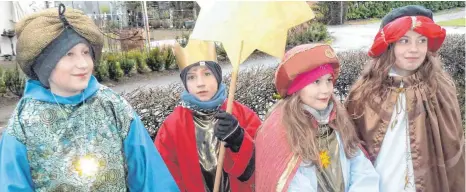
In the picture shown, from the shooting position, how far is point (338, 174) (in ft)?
7.45

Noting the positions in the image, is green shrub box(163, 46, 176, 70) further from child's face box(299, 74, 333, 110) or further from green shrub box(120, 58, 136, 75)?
child's face box(299, 74, 333, 110)

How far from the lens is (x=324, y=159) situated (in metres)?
2.25

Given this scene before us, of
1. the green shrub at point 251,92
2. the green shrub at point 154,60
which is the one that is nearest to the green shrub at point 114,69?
the green shrub at point 154,60

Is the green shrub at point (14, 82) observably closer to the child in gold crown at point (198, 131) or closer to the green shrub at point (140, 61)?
the green shrub at point (140, 61)

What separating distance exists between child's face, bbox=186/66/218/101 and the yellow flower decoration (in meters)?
0.69

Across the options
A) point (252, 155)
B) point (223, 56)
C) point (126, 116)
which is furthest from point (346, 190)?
point (223, 56)

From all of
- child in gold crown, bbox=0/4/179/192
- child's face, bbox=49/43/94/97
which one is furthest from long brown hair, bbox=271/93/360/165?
child's face, bbox=49/43/94/97

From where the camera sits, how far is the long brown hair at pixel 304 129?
7.23 ft

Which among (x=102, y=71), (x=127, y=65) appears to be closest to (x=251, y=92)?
(x=102, y=71)

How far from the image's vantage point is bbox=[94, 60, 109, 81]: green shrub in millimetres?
9770

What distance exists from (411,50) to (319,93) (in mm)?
698

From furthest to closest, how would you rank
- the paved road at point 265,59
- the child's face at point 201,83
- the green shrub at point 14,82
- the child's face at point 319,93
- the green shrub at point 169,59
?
the green shrub at point 169,59
the green shrub at point 14,82
the paved road at point 265,59
the child's face at point 201,83
the child's face at point 319,93

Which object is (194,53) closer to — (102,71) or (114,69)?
(102,71)

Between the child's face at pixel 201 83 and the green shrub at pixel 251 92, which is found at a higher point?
the child's face at pixel 201 83
